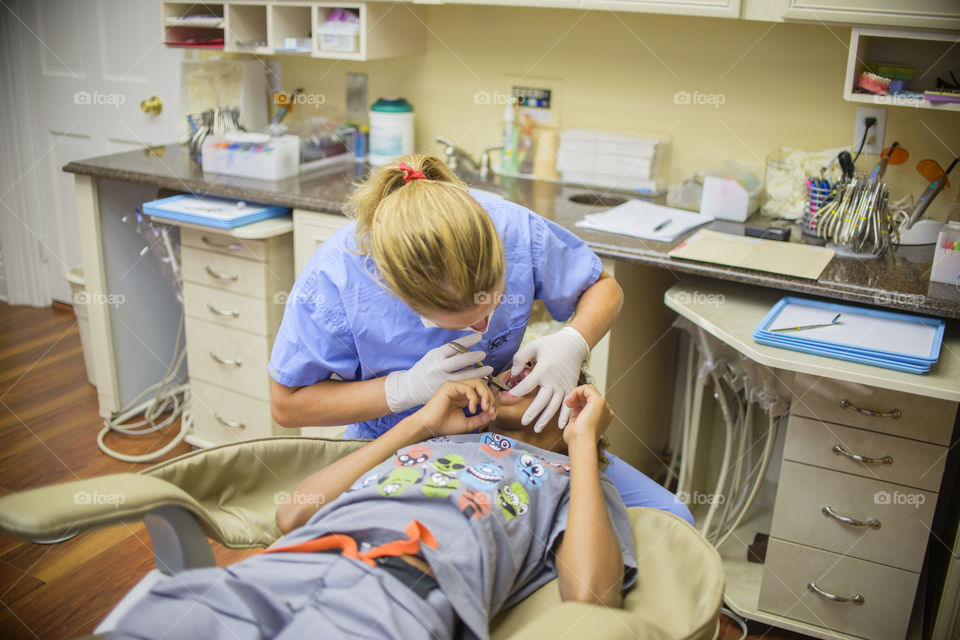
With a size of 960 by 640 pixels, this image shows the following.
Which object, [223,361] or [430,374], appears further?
[223,361]

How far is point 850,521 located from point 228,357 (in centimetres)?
171

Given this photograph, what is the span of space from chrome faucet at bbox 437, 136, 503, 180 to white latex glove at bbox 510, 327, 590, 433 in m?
1.26

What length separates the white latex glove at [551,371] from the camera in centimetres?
133

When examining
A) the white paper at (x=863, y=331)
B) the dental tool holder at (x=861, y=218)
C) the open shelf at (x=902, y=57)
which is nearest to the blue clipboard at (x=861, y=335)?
the white paper at (x=863, y=331)

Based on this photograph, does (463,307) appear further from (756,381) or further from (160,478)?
(756,381)

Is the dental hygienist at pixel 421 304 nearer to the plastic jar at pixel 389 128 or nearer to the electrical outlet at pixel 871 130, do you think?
the electrical outlet at pixel 871 130

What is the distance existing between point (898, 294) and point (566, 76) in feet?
4.01

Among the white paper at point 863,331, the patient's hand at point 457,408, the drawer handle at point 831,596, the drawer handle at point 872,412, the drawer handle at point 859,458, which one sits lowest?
the drawer handle at point 831,596

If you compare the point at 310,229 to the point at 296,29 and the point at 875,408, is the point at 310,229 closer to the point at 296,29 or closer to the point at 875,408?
the point at 296,29

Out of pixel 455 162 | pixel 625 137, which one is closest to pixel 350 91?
pixel 455 162

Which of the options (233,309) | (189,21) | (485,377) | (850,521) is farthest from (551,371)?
(189,21)

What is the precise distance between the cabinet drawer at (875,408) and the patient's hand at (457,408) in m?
0.80

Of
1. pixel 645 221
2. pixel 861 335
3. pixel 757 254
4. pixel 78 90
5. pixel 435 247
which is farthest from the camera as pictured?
pixel 78 90

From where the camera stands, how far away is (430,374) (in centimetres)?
134
